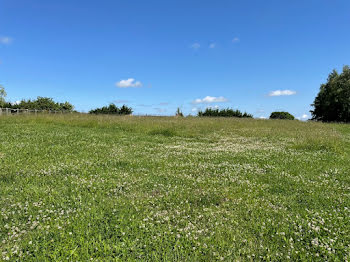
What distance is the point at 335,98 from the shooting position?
55031 mm

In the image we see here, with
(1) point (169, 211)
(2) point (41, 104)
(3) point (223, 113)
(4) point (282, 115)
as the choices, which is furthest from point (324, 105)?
(2) point (41, 104)

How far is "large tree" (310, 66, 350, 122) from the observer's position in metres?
54.5

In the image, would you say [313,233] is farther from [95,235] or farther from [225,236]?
[95,235]

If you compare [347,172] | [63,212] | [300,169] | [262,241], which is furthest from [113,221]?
[347,172]

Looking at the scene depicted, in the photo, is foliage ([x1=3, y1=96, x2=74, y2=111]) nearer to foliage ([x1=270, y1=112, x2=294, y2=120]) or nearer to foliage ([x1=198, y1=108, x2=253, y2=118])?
foliage ([x1=198, y1=108, x2=253, y2=118])

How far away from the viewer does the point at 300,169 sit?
29.5ft

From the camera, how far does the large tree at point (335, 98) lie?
54.5 m

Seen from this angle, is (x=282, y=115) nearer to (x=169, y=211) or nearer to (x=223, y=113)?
(x=223, y=113)

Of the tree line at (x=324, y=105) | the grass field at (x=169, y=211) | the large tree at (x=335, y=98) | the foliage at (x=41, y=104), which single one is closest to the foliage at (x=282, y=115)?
the tree line at (x=324, y=105)

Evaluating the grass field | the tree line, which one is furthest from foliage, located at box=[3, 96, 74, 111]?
the grass field

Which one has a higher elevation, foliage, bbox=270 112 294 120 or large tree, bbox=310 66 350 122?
large tree, bbox=310 66 350 122

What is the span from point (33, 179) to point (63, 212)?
2.73 meters

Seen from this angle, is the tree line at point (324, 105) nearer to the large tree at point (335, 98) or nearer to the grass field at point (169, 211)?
the large tree at point (335, 98)

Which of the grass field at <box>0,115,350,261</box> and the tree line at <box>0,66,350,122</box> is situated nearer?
the grass field at <box>0,115,350,261</box>
